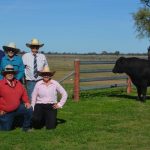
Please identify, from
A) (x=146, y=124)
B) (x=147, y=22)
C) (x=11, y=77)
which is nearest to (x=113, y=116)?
(x=146, y=124)

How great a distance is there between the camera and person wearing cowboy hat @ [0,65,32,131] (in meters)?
9.78

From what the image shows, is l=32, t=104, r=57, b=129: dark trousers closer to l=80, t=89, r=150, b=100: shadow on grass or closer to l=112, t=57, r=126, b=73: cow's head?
l=112, t=57, r=126, b=73: cow's head

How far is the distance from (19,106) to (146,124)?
286 cm

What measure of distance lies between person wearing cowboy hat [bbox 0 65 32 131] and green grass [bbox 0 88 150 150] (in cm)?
25

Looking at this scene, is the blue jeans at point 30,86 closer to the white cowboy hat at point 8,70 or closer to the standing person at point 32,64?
the standing person at point 32,64

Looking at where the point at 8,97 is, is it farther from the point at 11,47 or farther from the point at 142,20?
the point at 142,20

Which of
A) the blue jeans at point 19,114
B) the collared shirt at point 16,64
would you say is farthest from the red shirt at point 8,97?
the collared shirt at point 16,64

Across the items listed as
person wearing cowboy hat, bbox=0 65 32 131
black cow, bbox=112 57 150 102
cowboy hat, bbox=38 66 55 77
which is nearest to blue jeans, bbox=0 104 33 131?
person wearing cowboy hat, bbox=0 65 32 131

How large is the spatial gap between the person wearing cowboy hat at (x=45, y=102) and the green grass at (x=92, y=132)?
295 mm

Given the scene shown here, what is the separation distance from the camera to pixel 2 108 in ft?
32.2

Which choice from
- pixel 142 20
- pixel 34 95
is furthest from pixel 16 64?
pixel 142 20

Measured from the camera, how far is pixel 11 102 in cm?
980

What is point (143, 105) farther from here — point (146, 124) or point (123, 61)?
point (146, 124)

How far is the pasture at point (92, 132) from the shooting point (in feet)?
28.2
